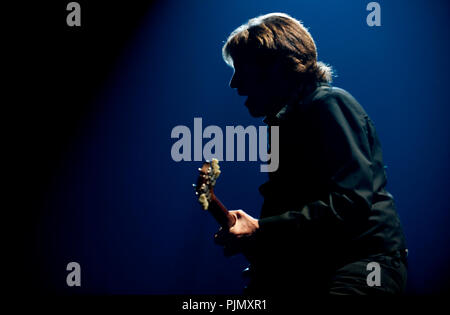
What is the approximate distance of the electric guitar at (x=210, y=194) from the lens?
4.08 feet

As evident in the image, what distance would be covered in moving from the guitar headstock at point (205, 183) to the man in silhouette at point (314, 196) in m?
0.14

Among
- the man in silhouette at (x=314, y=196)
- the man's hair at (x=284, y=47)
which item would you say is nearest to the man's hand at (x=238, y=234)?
the man in silhouette at (x=314, y=196)

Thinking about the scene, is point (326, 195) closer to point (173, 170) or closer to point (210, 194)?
point (210, 194)

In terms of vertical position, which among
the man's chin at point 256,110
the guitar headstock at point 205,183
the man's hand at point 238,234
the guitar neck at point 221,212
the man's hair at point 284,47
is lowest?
the man's hand at point 238,234

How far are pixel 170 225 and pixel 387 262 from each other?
4.79 feet

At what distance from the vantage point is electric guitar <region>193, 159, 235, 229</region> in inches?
48.9

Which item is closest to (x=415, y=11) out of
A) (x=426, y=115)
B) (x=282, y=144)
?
(x=426, y=115)

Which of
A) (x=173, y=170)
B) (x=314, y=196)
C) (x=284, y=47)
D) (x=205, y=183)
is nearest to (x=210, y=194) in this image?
(x=205, y=183)

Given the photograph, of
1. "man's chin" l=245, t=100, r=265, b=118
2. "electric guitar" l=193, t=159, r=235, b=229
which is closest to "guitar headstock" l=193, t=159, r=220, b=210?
"electric guitar" l=193, t=159, r=235, b=229

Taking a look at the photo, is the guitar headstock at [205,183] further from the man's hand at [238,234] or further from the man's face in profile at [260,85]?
the man's face in profile at [260,85]

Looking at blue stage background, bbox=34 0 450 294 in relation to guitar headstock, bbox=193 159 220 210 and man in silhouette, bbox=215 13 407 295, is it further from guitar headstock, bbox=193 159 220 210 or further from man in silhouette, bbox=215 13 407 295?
guitar headstock, bbox=193 159 220 210

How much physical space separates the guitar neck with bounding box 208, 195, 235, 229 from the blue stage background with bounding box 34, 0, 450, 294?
3.26 feet

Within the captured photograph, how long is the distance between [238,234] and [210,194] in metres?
0.18
